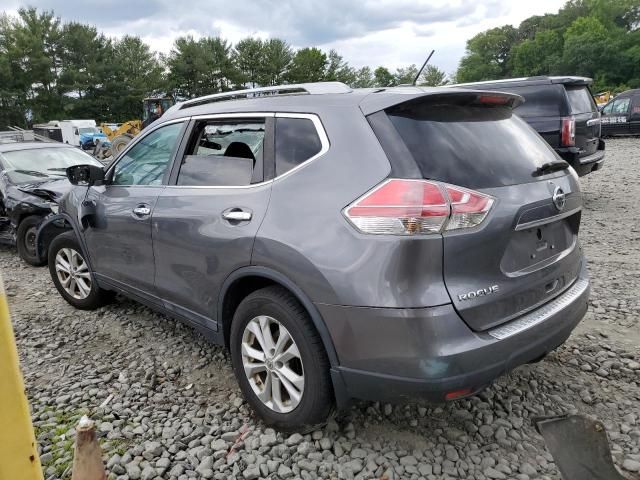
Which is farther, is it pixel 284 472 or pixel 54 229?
pixel 54 229

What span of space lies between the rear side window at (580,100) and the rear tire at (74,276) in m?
7.24

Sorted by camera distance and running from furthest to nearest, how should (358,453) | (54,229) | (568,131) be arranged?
(568,131)
(54,229)
(358,453)

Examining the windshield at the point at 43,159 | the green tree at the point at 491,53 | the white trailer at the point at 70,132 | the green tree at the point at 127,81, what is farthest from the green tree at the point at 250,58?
the windshield at the point at 43,159

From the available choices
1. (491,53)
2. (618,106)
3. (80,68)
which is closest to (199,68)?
(80,68)

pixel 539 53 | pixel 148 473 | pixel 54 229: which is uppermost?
pixel 539 53

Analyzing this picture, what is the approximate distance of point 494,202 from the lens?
2.21 meters

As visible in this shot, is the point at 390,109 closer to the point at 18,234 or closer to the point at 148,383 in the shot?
the point at 148,383

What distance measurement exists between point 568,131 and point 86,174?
6806mm

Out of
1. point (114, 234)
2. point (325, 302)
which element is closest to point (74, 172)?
point (114, 234)

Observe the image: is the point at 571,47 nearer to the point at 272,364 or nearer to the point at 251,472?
the point at 272,364

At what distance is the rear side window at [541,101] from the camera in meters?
7.74

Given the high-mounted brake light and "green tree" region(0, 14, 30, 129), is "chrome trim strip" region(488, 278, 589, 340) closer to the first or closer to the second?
the high-mounted brake light

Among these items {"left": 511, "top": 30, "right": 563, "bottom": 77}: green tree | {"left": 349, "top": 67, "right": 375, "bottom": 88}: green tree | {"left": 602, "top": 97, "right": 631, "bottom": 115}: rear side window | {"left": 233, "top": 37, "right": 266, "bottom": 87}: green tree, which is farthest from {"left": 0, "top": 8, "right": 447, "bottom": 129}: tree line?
{"left": 511, "top": 30, "right": 563, "bottom": 77}: green tree

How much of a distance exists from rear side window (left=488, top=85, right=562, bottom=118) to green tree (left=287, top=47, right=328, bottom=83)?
219ft
